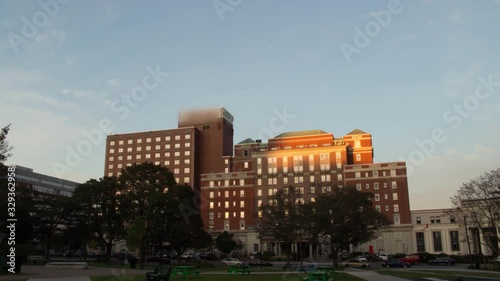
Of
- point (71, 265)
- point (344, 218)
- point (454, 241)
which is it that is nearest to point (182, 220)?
point (71, 265)

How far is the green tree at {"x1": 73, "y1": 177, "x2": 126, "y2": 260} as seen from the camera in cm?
6675

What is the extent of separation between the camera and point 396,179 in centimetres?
11381

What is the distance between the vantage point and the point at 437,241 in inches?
4082

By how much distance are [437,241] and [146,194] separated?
78505 millimetres

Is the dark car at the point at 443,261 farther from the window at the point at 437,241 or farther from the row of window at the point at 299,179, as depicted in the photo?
the row of window at the point at 299,179

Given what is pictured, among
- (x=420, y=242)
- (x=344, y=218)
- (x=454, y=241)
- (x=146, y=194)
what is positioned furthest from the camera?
(x=420, y=242)

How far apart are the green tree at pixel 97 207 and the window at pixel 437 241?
7411cm

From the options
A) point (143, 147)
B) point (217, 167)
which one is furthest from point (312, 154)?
point (143, 147)

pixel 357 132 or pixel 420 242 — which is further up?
pixel 357 132

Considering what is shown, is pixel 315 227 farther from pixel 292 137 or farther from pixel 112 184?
pixel 292 137

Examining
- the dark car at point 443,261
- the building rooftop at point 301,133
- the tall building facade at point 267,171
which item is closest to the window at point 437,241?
the tall building facade at point 267,171

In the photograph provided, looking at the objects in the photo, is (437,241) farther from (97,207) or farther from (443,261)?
(97,207)

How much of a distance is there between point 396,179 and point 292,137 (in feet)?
106

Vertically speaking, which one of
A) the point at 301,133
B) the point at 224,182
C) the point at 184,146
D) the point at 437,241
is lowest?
the point at 437,241
